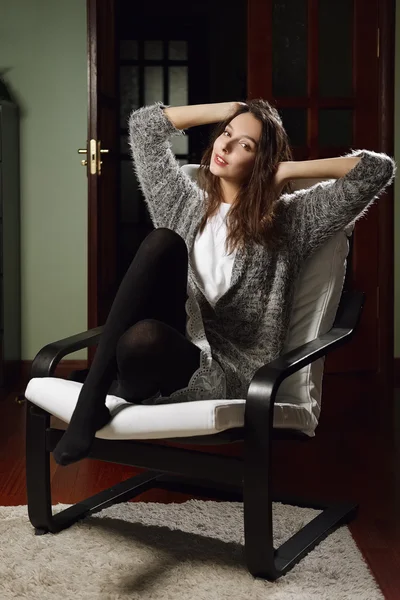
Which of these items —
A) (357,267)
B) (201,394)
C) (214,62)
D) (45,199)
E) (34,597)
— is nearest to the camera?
(34,597)

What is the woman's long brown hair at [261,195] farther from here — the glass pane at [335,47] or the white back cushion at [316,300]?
the glass pane at [335,47]

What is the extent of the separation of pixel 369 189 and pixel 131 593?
1.15 m

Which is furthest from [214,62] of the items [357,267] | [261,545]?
[261,545]

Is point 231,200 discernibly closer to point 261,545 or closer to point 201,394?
point 201,394

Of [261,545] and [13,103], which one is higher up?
[13,103]

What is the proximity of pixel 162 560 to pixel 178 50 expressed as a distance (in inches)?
202

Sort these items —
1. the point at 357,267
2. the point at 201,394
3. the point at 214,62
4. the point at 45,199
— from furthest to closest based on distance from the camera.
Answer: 1. the point at 214,62
2. the point at 45,199
3. the point at 357,267
4. the point at 201,394

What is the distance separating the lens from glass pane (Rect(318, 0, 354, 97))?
410cm

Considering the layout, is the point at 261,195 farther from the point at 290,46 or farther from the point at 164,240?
the point at 290,46

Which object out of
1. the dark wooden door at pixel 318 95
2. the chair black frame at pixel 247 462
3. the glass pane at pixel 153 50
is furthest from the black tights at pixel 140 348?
the glass pane at pixel 153 50

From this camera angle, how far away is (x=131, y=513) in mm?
2426

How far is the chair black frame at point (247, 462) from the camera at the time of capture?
1913mm

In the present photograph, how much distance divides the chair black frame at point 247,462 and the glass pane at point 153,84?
4514 millimetres

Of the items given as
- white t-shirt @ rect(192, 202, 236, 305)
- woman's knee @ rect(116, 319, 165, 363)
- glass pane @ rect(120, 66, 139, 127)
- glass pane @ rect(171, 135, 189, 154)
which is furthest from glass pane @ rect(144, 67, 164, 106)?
woman's knee @ rect(116, 319, 165, 363)
